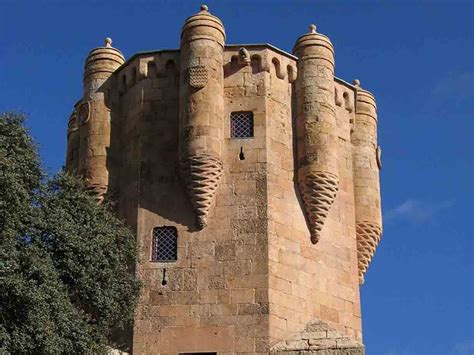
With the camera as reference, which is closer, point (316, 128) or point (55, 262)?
point (55, 262)

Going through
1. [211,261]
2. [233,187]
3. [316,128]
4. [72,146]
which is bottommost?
[211,261]

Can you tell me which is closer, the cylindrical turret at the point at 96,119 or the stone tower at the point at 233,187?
the stone tower at the point at 233,187

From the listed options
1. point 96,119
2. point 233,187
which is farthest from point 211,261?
point 96,119

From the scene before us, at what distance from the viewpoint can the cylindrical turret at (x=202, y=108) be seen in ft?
79.2

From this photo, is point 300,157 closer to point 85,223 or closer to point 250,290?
point 250,290

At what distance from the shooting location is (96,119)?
26.3m

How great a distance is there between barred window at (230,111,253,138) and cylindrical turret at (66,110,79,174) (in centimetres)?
478

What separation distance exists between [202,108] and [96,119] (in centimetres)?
346

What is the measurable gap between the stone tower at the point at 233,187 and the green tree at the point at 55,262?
1.35 metres

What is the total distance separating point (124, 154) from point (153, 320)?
4958 mm

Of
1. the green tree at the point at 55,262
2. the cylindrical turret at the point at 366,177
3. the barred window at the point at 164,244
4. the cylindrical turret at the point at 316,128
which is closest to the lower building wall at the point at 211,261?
the barred window at the point at 164,244

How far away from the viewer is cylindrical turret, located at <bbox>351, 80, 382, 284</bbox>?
26.8 m

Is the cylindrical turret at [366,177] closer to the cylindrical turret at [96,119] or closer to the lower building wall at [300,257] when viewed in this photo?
the lower building wall at [300,257]

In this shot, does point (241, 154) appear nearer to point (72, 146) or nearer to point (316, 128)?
point (316, 128)
